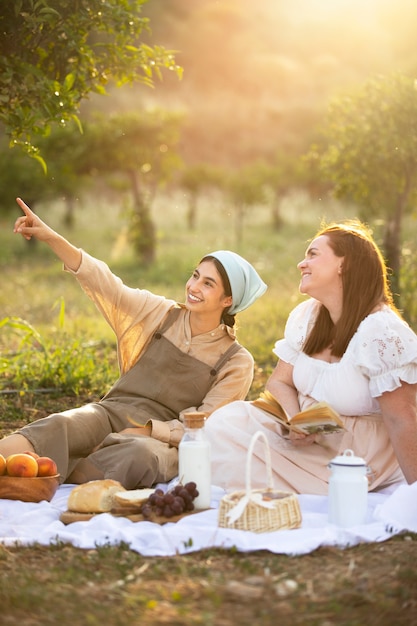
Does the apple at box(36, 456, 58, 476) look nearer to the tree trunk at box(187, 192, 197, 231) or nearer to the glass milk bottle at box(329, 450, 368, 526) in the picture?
the glass milk bottle at box(329, 450, 368, 526)

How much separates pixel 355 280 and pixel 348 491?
1.13m

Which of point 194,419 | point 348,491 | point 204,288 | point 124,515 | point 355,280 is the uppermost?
point 355,280

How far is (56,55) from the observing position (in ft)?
18.3

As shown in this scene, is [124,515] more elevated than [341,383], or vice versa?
[341,383]

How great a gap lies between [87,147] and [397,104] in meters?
9.15

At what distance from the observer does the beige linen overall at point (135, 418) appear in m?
4.60

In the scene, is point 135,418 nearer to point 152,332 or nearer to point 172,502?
point 152,332

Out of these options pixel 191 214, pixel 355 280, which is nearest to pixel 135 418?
pixel 355 280

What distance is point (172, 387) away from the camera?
5.03m

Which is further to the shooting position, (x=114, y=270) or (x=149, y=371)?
(x=114, y=270)

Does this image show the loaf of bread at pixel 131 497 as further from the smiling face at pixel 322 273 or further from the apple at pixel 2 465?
the smiling face at pixel 322 273

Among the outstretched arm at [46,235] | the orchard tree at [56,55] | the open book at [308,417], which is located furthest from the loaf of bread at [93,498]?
the orchard tree at [56,55]

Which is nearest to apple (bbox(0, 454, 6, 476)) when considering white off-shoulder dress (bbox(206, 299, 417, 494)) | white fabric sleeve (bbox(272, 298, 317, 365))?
white off-shoulder dress (bbox(206, 299, 417, 494))

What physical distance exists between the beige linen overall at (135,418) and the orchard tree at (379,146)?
477 centimetres
